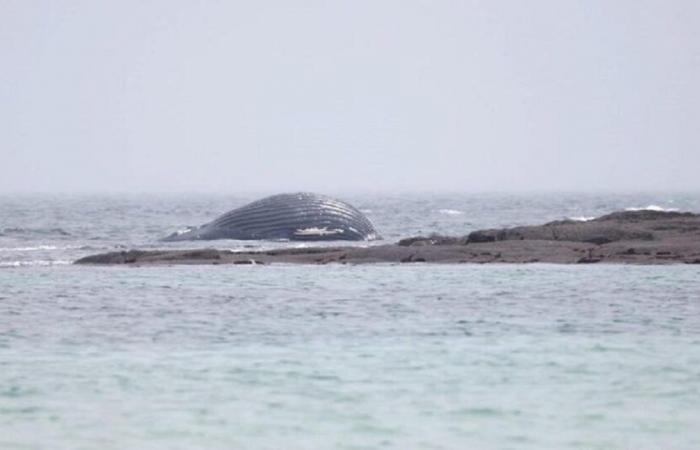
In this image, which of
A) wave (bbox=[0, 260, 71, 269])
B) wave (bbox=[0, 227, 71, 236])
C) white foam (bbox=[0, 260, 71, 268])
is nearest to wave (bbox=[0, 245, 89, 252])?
wave (bbox=[0, 260, 71, 269])

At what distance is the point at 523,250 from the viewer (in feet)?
108

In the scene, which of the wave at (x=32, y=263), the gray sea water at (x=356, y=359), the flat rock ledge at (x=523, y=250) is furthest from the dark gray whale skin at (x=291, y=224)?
the gray sea water at (x=356, y=359)

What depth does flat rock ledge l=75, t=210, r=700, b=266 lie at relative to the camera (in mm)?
31562

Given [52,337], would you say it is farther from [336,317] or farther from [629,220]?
[629,220]

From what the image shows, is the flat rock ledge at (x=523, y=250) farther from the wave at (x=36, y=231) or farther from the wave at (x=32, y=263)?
the wave at (x=36, y=231)

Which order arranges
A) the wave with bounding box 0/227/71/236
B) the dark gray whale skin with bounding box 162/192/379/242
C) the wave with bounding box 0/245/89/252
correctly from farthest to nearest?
the wave with bounding box 0/227/71/236 → the dark gray whale skin with bounding box 162/192/379/242 → the wave with bounding box 0/245/89/252

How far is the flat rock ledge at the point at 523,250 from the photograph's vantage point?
104 ft

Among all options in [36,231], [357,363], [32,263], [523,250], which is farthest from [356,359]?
[36,231]

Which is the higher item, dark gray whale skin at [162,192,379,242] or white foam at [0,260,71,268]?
dark gray whale skin at [162,192,379,242]

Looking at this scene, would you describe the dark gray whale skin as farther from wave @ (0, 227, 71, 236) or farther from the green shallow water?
the green shallow water

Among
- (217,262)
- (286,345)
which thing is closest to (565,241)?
(217,262)

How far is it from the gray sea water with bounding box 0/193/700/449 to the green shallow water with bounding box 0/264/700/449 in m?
0.04

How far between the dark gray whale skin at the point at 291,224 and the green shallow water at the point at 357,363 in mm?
20172

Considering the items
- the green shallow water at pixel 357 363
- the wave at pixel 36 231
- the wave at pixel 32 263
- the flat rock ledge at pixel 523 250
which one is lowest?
→ the green shallow water at pixel 357 363
